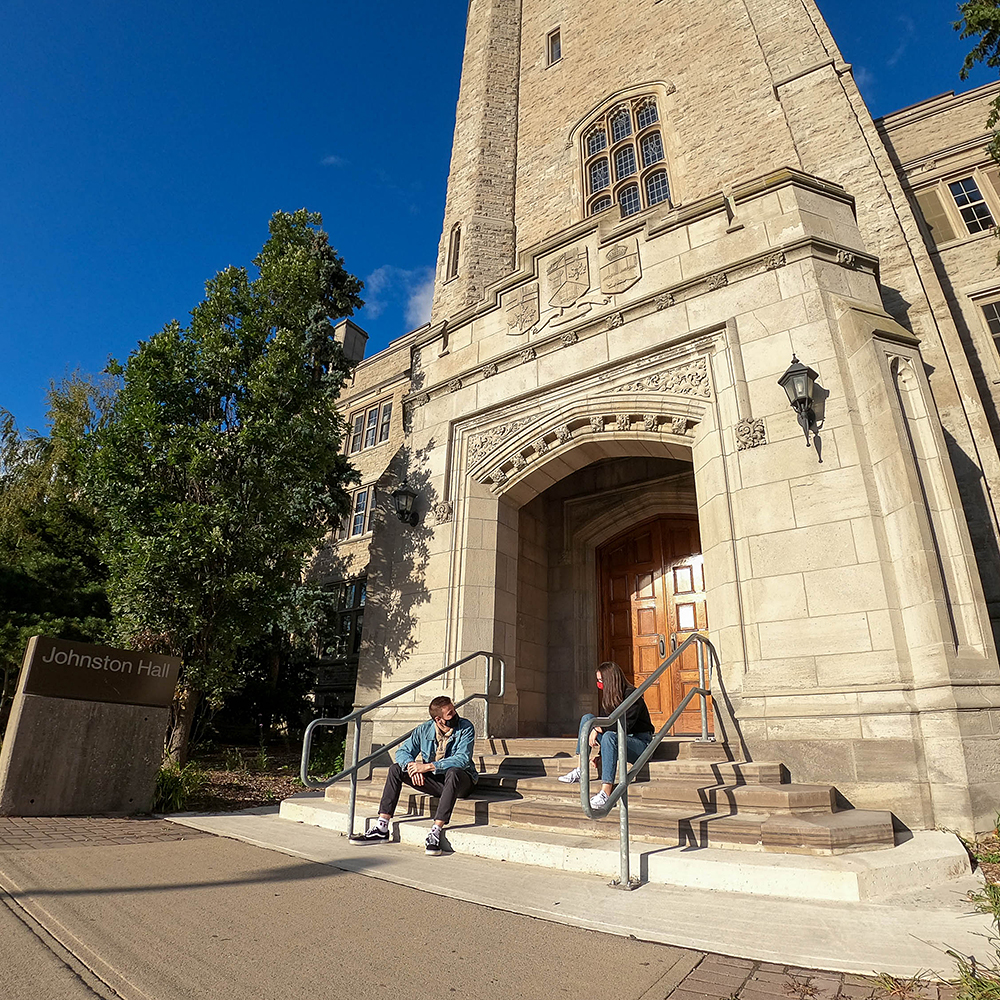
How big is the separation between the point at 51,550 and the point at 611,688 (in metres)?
11.7

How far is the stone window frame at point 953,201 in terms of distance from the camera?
38.5 feet

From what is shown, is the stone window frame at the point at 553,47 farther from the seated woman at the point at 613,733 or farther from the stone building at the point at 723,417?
the seated woman at the point at 613,733

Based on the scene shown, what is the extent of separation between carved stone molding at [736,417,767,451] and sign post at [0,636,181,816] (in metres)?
7.08

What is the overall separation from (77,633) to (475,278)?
974 cm

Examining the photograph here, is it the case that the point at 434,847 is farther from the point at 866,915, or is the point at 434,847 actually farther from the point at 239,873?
the point at 866,915

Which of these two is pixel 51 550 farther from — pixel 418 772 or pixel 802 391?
pixel 802 391

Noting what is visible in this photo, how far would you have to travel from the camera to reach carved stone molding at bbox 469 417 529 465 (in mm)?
9070

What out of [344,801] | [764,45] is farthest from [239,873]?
[764,45]

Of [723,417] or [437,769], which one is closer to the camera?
[437,769]

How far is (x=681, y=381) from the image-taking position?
24.9 feet

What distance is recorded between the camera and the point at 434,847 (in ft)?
15.4

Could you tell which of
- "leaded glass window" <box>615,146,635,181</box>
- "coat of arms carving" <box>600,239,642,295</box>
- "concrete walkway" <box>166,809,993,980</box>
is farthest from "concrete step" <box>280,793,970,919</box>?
"leaded glass window" <box>615,146,635,181</box>

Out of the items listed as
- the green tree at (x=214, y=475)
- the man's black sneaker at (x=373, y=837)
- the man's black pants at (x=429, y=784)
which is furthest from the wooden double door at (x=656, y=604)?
the green tree at (x=214, y=475)

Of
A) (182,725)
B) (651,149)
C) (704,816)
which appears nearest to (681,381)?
(704,816)
